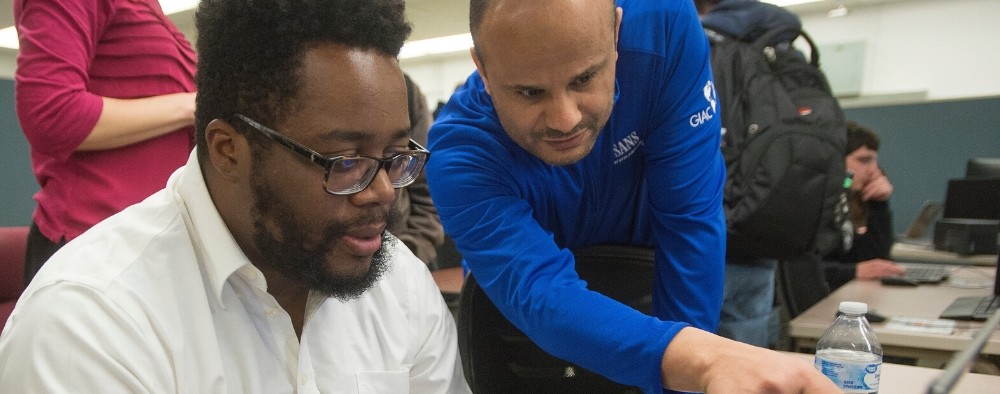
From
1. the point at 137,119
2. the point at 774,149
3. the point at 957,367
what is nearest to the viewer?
the point at 957,367

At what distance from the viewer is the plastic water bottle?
44.1 inches

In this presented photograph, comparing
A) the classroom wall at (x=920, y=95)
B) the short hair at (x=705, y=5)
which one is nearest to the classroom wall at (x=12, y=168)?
the classroom wall at (x=920, y=95)

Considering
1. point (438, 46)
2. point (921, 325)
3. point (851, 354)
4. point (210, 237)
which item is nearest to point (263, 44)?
point (210, 237)

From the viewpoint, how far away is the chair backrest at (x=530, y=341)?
1163 mm

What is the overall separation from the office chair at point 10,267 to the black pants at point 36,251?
3.14ft

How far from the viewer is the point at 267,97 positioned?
890 millimetres

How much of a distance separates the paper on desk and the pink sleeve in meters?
2.09

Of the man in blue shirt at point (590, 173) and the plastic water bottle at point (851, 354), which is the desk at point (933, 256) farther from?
the man in blue shirt at point (590, 173)

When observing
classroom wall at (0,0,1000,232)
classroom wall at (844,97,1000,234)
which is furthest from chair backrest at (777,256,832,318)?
classroom wall at (0,0,1000,232)

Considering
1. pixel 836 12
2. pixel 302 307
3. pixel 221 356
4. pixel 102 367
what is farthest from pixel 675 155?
pixel 836 12

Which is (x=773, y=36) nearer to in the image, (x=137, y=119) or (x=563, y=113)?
(x=563, y=113)

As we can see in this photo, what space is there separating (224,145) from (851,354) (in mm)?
1253

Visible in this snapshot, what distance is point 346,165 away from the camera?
2.94 ft

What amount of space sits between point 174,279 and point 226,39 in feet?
1.00
